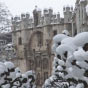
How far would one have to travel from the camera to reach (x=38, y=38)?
33812 mm

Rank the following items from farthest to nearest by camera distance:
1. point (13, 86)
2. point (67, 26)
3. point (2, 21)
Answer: point (67, 26) → point (2, 21) → point (13, 86)

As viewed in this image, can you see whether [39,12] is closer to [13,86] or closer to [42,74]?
[42,74]

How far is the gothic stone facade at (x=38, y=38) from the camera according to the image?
3145cm

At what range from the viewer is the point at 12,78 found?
8391 mm

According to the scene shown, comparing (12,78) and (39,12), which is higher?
(39,12)

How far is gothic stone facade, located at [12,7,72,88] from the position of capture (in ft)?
103

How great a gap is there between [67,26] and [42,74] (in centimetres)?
608

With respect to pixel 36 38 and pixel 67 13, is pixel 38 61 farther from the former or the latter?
pixel 67 13

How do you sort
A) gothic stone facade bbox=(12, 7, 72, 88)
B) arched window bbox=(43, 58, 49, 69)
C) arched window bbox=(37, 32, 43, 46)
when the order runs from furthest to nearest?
arched window bbox=(37, 32, 43, 46), arched window bbox=(43, 58, 49, 69), gothic stone facade bbox=(12, 7, 72, 88)

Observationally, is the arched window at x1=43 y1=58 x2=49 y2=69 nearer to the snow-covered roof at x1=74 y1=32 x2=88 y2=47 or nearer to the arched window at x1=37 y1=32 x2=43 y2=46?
the arched window at x1=37 y1=32 x2=43 y2=46

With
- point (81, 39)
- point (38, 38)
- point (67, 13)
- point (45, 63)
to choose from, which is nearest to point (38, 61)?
point (45, 63)

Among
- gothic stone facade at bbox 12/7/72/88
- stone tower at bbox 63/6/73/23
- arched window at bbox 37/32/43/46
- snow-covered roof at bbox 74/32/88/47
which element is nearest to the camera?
snow-covered roof at bbox 74/32/88/47

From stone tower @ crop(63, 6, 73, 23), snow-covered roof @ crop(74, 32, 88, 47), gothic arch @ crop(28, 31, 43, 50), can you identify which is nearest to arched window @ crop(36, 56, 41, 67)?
gothic arch @ crop(28, 31, 43, 50)

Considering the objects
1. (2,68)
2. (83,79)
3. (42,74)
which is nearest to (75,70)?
(83,79)
